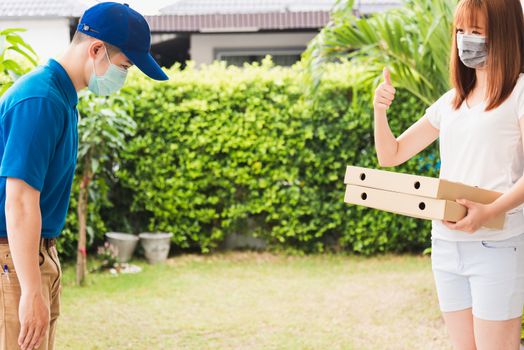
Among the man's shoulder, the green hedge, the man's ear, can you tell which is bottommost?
the green hedge

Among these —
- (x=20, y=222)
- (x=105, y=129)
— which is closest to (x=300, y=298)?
(x=105, y=129)

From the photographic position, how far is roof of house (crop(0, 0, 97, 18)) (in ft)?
13.5

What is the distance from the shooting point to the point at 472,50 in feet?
6.92

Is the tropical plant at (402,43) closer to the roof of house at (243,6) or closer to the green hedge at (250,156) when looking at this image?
the green hedge at (250,156)

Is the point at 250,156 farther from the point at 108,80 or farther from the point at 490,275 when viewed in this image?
the point at 490,275

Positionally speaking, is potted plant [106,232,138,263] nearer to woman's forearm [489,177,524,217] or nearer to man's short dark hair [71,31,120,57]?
man's short dark hair [71,31,120,57]

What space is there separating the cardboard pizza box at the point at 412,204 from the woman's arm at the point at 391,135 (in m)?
0.25

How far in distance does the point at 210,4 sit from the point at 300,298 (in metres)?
6.08

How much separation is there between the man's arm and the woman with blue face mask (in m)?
1.21

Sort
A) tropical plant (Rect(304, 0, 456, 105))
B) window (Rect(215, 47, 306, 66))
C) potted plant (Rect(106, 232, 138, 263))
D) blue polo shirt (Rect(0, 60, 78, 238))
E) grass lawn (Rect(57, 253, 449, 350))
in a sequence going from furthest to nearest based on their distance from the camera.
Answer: window (Rect(215, 47, 306, 66)) → potted plant (Rect(106, 232, 138, 263)) → tropical plant (Rect(304, 0, 456, 105)) → grass lawn (Rect(57, 253, 449, 350)) → blue polo shirt (Rect(0, 60, 78, 238))

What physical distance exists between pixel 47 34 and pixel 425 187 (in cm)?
499

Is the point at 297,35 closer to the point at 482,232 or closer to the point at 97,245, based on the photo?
the point at 97,245

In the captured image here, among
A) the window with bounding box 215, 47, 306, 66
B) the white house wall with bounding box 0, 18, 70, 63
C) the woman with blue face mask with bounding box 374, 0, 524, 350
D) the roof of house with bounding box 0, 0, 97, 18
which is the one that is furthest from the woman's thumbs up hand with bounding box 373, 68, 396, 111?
the window with bounding box 215, 47, 306, 66

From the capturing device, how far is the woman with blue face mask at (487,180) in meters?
2.03
